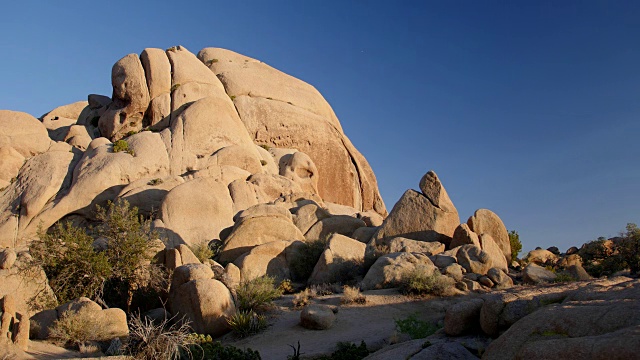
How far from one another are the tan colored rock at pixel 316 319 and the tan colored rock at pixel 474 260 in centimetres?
623

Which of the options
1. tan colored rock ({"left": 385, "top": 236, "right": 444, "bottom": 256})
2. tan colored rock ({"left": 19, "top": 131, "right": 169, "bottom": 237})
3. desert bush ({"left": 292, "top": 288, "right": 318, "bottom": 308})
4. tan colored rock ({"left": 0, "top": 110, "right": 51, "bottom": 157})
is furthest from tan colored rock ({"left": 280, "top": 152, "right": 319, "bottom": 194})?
desert bush ({"left": 292, "top": 288, "right": 318, "bottom": 308})

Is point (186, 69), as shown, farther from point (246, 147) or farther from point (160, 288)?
point (160, 288)

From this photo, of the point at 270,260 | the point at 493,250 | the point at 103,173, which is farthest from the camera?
the point at 103,173

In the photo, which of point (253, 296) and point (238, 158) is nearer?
point (253, 296)

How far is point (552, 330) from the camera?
6223 mm

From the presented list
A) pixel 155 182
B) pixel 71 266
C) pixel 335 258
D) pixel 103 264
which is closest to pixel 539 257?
pixel 335 258

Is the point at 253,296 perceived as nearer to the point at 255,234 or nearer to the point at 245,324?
the point at 245,324

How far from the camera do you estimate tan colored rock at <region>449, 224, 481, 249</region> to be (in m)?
19.4

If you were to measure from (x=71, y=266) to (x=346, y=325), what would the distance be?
7.66 m

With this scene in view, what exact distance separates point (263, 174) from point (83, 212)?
29.1ft

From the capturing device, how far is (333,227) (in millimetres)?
22797

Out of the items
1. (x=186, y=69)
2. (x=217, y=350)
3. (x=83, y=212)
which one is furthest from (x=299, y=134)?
(x=217, y=350)

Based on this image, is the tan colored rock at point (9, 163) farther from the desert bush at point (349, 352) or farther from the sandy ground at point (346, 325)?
the desert bush at point (349, 352)

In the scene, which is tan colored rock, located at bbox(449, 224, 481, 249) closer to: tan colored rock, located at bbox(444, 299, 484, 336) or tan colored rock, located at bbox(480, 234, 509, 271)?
tan colored rock, located at bbox(480, 234, 509, 271)
